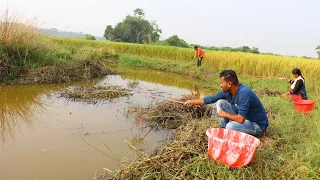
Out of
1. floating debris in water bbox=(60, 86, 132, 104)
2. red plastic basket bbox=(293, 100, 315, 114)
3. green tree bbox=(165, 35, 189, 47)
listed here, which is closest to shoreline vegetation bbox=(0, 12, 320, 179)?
red plastic basket bbox=(293, 100, 315, 114)

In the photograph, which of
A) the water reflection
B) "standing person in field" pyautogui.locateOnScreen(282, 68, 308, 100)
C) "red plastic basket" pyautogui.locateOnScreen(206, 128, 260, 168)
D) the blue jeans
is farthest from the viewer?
"standing person in field" pyautogui.locateOnScreen(282, 68, 308, 100)

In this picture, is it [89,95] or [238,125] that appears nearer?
[238,125]

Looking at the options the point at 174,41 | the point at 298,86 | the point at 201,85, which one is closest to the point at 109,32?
the point at 174,41

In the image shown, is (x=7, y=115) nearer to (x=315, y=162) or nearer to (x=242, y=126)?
(x=242, y=126)

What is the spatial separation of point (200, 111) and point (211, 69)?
7920 mm

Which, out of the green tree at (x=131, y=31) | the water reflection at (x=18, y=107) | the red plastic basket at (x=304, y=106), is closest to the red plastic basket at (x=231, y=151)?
the red plastic basket at (x=304, y=106)

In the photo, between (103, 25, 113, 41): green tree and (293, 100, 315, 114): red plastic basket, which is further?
(103, 25, 113, 41): green tree

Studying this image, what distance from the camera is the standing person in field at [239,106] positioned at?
3314mm

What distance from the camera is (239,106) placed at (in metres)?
3.35

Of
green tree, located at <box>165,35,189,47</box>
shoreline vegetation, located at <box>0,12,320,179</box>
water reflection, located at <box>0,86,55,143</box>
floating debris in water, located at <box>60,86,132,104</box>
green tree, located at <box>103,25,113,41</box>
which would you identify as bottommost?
water reflection, located at <box>0,86,55,143</box>

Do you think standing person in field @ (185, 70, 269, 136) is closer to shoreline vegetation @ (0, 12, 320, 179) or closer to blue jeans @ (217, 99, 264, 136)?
blue jeans @ (217, 99, 264, 136)

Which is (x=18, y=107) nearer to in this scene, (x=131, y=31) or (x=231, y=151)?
(x=231, y=151)

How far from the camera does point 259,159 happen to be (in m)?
2.95

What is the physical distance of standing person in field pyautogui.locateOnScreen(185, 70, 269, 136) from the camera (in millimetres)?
3314
